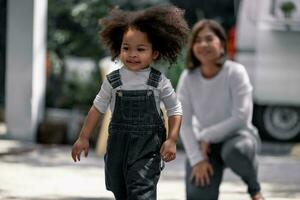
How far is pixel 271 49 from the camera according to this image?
9445mm

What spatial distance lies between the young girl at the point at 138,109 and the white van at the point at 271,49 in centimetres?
552

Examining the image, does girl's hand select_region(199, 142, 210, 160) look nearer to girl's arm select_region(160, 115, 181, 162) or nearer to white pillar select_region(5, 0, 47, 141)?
girl's arm select_region(160, 115, 181, 162)

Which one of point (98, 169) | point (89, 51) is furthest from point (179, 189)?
point (89, 51)

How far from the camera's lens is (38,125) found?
9.53 meters

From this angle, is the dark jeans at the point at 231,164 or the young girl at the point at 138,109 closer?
the young girl at the point at 138,109

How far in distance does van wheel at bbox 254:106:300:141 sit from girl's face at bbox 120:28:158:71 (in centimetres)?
586

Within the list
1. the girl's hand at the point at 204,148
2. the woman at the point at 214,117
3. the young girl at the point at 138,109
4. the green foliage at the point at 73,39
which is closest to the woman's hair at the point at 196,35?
the woman at the point at 214,117

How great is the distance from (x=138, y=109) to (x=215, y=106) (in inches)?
60.1

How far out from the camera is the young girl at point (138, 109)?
395 centimetres

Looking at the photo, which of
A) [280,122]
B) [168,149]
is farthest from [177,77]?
[168,149]

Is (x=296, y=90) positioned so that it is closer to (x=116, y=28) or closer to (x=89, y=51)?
(x=89, y=51)

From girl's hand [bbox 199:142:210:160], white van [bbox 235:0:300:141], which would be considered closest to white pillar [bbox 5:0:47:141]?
white van [bbox 235:0:300:141]

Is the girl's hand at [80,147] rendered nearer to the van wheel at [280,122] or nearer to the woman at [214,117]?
the woman at [214,117]

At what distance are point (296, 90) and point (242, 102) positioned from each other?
172 inches
